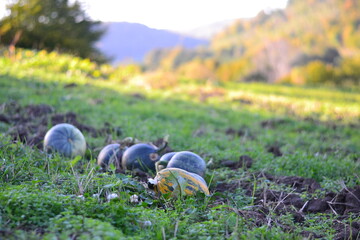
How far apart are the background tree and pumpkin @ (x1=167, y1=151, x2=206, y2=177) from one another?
41.2ft

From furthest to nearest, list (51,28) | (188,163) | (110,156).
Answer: (51,28) < (110,156) < (188,163)

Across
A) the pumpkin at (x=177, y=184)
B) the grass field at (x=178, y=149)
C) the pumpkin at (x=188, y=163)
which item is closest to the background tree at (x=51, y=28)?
the grass field at (x=178, y=149)

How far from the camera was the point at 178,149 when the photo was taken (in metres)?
5.46

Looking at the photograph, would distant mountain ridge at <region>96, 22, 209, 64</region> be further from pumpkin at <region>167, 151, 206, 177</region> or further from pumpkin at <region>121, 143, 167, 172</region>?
pumpkin at <region>167, 151, 206, 177</region>

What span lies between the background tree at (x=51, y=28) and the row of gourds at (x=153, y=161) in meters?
11.3

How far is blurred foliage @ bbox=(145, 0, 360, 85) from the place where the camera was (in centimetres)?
2872

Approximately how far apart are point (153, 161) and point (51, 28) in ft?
56.7

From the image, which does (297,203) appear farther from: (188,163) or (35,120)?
(35,120)

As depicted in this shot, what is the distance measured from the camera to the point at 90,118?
696 cm

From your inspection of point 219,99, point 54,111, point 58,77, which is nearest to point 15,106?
point 54,111

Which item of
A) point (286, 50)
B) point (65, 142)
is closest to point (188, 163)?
point (65, 142)

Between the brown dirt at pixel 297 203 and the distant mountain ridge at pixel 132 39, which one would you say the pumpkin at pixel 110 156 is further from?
the distant mountain ridge at pixel 132 39

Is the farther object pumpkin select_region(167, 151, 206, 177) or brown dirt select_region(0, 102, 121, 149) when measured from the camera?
brown dirt select_region(0, 102, 121, 149)

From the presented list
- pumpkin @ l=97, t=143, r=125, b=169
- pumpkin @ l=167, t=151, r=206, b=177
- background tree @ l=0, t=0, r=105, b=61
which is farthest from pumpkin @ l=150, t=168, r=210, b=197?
background tree @ l=0, t=0, r=105, b=61
